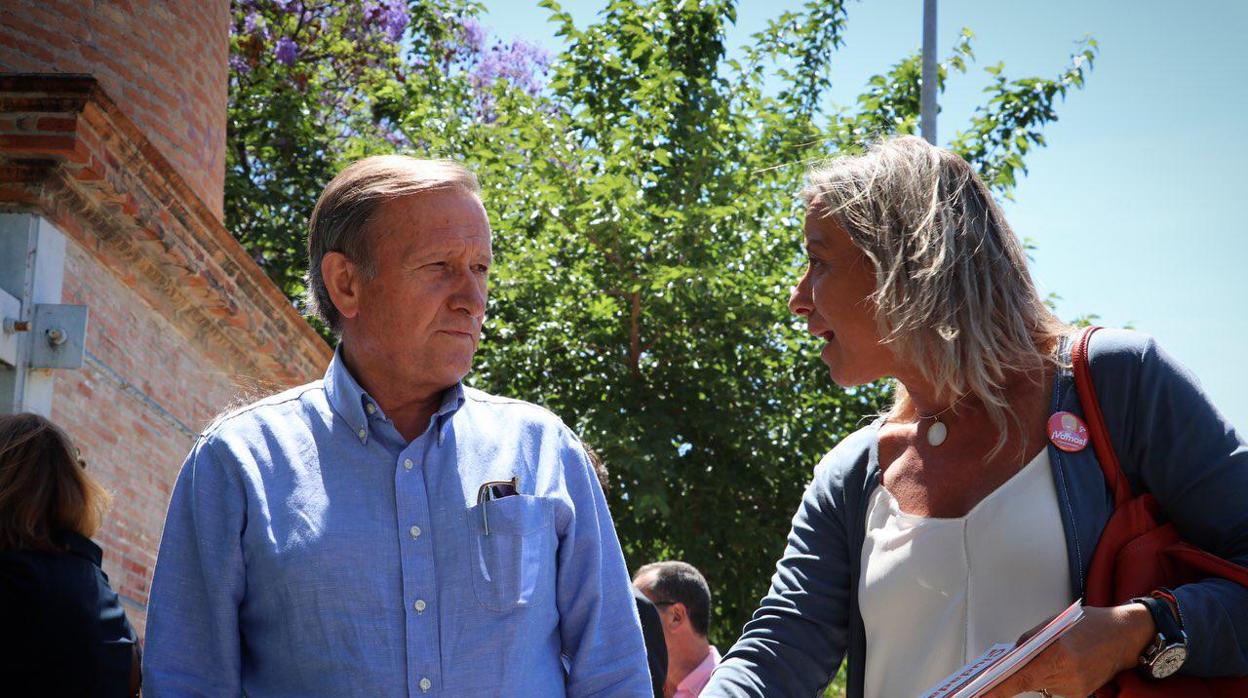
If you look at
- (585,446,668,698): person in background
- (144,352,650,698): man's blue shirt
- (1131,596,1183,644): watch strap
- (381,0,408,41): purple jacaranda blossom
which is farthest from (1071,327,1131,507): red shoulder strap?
(381,0,408,41): purple jacaranda blossom

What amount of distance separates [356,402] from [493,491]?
365 mm

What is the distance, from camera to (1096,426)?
2.52 m

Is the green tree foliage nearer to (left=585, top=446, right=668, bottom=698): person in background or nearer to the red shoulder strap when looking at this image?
(left=585, top=446, right=668, bottom=698): person in background

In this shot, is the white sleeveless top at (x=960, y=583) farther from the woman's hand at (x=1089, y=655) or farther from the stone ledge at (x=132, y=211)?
the stone ledge at (x=132, y=211)

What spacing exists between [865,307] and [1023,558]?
624 millimetres

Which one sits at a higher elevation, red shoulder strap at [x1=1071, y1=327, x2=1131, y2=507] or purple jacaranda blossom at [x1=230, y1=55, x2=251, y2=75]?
purple jacaranda blossom at [x1=230, y1=55, x2=251, y2=75]

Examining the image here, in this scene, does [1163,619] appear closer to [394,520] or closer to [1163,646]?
[1163,646]

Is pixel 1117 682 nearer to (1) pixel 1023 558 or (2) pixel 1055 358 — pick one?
(1) pixel 1023 558

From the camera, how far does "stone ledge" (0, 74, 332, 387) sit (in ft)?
21.8

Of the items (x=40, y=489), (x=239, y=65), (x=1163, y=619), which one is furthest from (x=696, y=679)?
(x=239, y=65)

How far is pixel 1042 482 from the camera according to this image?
253cm

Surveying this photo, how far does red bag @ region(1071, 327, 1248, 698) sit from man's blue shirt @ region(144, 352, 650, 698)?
102 centimetres

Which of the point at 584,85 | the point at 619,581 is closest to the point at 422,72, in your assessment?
the point at 584,85

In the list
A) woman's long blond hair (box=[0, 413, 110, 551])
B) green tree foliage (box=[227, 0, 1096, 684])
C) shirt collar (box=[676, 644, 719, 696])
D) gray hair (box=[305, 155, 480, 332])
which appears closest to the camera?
gray hair (box=[305, 155, 480, 332])
